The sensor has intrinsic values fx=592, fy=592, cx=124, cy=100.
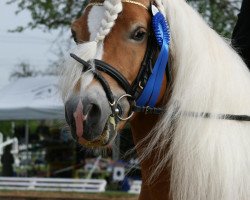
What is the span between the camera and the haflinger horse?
8.96ft

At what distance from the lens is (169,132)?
2.91 meters

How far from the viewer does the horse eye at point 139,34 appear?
2.82 m

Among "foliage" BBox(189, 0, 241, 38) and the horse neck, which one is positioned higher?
"foliage" BBox(189, 0, 241, 38)

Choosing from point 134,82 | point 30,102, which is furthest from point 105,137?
point 30,102

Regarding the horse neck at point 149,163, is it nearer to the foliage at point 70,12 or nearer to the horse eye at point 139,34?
the horse eye at point 139,34

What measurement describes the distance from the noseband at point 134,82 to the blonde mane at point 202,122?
0.03m

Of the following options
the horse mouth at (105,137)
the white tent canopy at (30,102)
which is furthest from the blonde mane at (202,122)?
the white tent canopy at (30,102)

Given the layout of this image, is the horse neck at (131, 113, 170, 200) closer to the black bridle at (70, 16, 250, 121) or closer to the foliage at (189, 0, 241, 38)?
the black bridle at (70, 16, 250, 121)

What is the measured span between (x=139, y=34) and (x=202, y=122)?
0.52 meters

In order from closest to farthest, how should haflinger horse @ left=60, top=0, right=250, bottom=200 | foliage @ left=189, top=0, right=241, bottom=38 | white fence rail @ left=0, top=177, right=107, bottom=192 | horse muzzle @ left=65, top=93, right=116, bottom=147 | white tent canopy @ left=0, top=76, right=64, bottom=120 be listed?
horse muzzle @ left=65, top=93, right=116, bottom=147, haflinger horse @ left=60, top=0, right=250, bottom=200, white fence rail @ left=0, top=177, right=107, bottom=192, white tent canopy @ left=0, top=76, right=64, bottom=120, foliage @ left=189, top=0, right=241, bottom=38

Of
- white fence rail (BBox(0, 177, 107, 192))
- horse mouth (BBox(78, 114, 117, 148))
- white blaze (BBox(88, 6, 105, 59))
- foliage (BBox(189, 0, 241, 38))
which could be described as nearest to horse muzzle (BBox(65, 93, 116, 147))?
horse mouth (BBox(78, 114, 117, 148))

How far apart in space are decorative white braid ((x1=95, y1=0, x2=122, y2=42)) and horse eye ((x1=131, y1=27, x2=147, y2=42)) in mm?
116

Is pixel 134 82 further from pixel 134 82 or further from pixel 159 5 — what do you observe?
pixel 159 5

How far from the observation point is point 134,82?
2.84m
